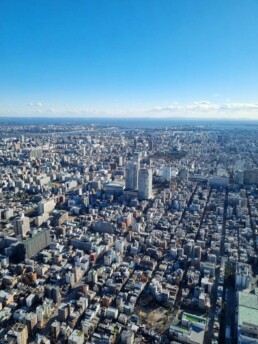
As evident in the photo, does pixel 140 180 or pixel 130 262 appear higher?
pixel 140 180

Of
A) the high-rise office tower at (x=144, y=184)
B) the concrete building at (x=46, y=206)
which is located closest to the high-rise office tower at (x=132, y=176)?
the high-rise office tower at (x=144, y=184)

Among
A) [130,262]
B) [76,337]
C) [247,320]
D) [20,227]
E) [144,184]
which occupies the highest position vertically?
[144,184]

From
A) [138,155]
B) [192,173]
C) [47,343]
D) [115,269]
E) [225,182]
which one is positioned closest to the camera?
[47,343]

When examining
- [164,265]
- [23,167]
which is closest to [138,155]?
[23,167]

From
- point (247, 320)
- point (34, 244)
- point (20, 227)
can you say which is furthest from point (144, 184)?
point (247, 320)

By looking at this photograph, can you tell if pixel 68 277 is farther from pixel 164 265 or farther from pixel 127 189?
pixel 127 189

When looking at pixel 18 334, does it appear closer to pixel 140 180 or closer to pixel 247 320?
pixel 247 320
